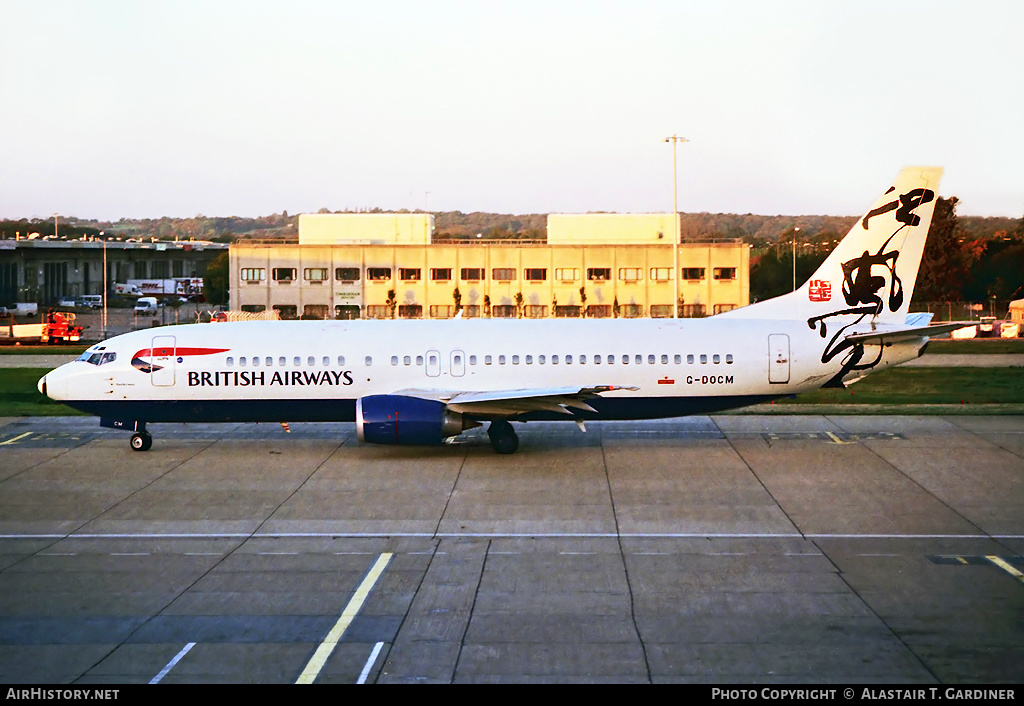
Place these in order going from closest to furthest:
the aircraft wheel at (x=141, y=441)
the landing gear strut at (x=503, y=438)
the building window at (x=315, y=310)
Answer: the landing gear strut at (x=503, y=438) → the aircraft wheel at (x=141, y=441) → the building window at (x=315, y=310)

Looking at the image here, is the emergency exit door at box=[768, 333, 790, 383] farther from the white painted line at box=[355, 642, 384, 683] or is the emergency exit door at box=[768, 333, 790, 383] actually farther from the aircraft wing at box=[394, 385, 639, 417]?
the white painted line at box=[355, 642, 384, 683]

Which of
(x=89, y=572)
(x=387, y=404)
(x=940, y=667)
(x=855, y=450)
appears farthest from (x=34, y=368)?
(x=940, y=667)

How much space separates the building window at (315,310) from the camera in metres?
77.7

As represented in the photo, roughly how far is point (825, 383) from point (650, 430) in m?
5.78

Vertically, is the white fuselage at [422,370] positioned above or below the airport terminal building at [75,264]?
below

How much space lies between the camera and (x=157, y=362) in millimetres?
28891


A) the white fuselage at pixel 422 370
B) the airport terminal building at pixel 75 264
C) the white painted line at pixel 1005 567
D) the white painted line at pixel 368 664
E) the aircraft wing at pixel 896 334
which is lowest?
the white painted line at pixel 368 664

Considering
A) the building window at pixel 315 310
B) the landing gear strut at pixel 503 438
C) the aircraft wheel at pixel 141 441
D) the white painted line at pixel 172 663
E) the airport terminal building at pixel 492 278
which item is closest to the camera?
the white painted line at pixel 172 663

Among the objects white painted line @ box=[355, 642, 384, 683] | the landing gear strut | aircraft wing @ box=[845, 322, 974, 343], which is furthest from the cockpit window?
aircraft wing @ box=[845, 322, 974, 343]

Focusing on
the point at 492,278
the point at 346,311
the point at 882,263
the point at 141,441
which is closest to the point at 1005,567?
the point at 882,263

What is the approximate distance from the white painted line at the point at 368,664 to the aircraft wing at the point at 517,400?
12961 mm

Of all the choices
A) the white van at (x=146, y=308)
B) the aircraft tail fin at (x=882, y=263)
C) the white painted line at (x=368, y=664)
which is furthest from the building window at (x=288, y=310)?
the white painted line at (x=368, y=664)

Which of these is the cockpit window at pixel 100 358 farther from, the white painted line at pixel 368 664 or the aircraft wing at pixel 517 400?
the white painted line at pixel 368 664

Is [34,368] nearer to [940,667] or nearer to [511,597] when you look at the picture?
[511,597]
